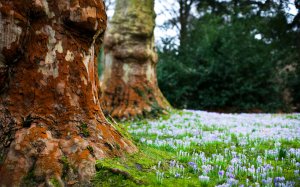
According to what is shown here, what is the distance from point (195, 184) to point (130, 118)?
23.6ft

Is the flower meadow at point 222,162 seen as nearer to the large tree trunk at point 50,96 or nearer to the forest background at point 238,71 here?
the large tree trunk at point 50,96

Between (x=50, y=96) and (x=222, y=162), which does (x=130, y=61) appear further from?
(x=50, y=96)

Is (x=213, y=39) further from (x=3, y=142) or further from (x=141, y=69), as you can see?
(x=3, y=142)

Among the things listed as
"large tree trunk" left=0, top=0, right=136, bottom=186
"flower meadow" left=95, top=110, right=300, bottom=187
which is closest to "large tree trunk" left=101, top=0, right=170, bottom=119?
"flower meadow" left=95, top=110, right=300, bottom=187

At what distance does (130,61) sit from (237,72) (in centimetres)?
1002

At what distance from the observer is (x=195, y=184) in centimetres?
384

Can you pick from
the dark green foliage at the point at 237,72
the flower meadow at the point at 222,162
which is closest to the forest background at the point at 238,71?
the dark green foliage at the point at 237,72

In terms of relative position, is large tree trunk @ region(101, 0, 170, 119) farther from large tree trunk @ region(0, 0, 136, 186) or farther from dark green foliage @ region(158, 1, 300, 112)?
dark green foliage @ region(158, 1, 300, 112)

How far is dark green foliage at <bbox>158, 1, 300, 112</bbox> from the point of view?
65.7ft

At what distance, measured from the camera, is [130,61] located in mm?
11773

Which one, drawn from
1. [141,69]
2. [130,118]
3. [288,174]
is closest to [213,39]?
[141,69]

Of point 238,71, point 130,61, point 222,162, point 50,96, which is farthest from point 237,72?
point 50,96

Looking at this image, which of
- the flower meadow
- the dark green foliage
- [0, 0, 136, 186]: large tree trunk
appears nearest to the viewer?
[0, 0, 136, 186]: large tree trunk

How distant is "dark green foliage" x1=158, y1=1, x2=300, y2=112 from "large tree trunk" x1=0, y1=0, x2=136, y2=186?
1639 cm
